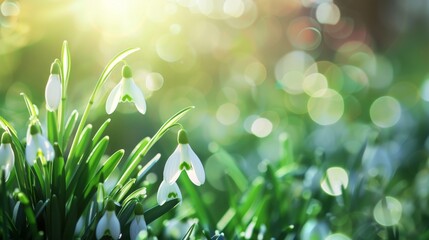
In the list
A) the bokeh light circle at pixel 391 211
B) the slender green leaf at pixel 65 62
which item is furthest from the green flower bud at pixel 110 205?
the bokeh light circle at pixel 391 211

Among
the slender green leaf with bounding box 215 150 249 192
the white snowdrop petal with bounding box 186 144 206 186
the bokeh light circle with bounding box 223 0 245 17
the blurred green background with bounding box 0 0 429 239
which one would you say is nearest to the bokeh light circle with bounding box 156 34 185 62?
the blurred green background with bounding box 0 0 429 239

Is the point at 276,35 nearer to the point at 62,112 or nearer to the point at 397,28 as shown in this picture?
the point at 397,28

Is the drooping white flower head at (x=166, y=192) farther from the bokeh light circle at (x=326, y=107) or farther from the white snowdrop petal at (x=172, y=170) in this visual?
the bokeh light circle at (x=326, y=107)

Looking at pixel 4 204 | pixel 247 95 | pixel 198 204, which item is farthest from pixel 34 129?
pixel 247 95

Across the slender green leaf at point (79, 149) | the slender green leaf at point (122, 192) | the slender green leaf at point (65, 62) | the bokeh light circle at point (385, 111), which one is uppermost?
the slender green leaf at point (65, 62)

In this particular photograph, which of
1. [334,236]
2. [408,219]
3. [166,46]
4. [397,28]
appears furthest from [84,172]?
[397,28]

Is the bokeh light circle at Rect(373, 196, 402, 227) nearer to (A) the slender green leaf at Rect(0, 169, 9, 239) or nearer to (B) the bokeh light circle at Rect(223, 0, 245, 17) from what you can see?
(A) the slender green leaf at Rect(0, 169, 9, 239)

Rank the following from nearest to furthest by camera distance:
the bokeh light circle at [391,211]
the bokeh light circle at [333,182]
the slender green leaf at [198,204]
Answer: the slender green leaf at [198,204]
the bokeh light circle at [333,182]
the bokeh light circle at [391,211]
